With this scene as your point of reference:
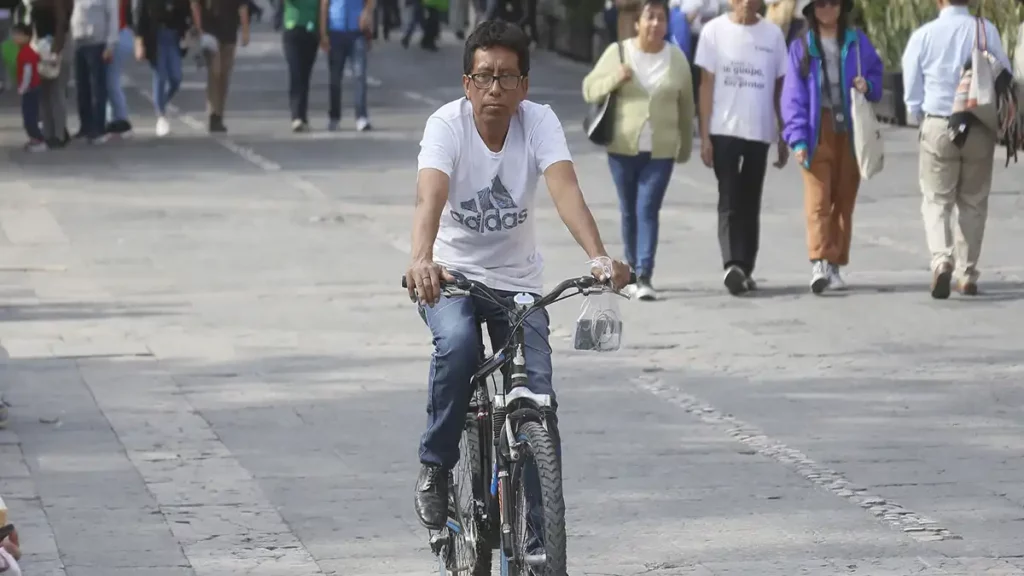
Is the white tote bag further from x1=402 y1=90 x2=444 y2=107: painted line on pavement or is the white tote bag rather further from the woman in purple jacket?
x1=402 y1=90 x2=444 y2=107: painted line on pavement

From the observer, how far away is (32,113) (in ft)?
66.3

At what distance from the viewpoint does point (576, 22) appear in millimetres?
32344

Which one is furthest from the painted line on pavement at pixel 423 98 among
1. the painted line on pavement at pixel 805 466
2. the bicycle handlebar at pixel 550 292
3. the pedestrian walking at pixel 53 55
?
the bicycle handlebar at pixel 550 292

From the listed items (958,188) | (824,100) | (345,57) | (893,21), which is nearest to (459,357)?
(824,100)

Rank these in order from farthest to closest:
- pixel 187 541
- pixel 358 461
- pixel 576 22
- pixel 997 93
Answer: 1. pixel 576 22
2. pixel 997 93
3. pixel 358 461
4. pixel 187 541

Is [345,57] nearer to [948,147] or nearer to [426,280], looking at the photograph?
[948,147]

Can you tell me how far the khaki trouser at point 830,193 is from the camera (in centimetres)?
1195

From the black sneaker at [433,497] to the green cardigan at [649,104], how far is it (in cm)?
611

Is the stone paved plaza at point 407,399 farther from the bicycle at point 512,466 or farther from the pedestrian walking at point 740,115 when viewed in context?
the bicycle at point 512,466

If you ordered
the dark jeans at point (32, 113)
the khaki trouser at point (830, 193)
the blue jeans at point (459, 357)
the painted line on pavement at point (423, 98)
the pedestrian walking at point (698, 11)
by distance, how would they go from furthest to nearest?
1. the painted line on pavement at point (423, 98)
2. the pedestrian walking at point (698, 11)
3. the dark jeans at point (32, 113)
4. the khaki trouser at point (830, 193)
5. the blue jeans at point (459, 357)

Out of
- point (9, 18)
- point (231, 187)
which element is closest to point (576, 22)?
point (9, 18)

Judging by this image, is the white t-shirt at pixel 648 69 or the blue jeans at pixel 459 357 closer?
the blue jeans at pixel 459 357

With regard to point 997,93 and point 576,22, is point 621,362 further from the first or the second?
point 576,22

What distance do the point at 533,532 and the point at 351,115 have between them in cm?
1942
